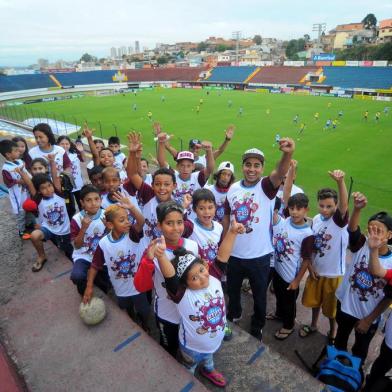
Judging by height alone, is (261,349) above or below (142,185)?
→ below

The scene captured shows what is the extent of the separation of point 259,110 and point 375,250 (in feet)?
106

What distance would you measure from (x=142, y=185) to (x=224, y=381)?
245 centimetres

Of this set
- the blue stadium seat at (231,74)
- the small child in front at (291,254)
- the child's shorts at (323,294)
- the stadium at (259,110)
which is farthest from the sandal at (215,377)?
the blue stadium seat at (231,74)

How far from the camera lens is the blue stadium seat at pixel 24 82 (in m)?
56.8

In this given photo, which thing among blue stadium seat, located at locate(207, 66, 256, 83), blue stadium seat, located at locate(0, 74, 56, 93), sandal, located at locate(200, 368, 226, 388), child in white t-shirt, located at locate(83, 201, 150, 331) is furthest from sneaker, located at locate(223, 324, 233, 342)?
blue stadium seat, located at locate(207, 66, 256, 83)

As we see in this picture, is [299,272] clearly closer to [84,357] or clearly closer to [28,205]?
[84,357]

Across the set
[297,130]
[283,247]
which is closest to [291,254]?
[283,247]

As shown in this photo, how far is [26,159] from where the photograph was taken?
630 cm

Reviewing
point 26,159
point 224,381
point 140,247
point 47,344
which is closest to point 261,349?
point 224,381

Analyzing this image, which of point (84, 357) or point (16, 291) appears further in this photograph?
point (16, 291)

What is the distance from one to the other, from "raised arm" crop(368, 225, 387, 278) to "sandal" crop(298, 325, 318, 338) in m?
1.67

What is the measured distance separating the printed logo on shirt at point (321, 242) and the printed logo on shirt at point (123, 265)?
2.41 metres

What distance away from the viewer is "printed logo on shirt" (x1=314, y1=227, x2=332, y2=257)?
399 cm

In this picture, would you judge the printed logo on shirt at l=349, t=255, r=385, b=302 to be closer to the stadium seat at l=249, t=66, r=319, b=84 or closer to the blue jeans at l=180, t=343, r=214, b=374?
the blue jeans at l=180, t=343, r=214, b=374
